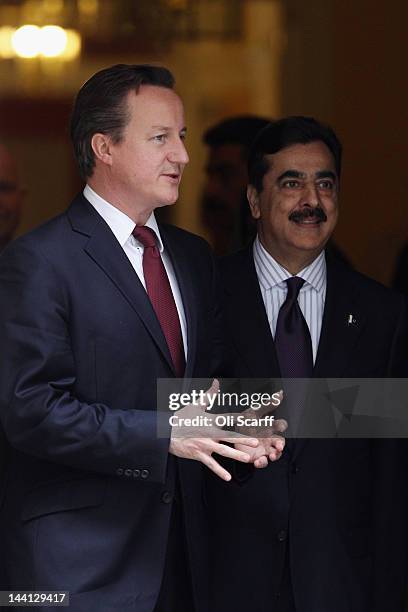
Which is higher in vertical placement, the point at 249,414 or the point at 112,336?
the point at 112,336

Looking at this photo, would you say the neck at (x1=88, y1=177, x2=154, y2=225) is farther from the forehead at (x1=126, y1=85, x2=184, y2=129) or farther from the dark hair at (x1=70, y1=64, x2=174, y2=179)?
the forehead at (x1=126, y1=85, x2=184, y2=129)

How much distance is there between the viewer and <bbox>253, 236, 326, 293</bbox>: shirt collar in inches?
130

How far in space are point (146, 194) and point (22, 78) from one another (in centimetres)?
460

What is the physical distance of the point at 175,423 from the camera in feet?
8.61

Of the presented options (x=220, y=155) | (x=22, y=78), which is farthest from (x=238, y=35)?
(x=220, y=155)

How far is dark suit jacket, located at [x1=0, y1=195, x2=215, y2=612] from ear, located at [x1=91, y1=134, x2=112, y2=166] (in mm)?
118

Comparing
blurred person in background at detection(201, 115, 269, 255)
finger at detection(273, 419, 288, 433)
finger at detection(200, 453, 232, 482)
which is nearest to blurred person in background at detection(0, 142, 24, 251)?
blurred person in background at detection(201, 115, 269, 255)

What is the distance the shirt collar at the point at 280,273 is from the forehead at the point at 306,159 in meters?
0.23

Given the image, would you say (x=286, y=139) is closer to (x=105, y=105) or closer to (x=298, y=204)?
(x=298, y=204)

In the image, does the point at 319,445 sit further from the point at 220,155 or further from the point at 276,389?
the point at 220,155

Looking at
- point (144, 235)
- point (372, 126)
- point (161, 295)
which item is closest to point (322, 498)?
point (161, 295)

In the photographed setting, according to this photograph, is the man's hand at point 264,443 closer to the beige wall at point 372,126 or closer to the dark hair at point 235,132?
the dark hair at point 235,132

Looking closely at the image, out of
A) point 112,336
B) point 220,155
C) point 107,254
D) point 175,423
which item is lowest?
point 175,423

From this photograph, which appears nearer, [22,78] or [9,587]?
[9,587]
